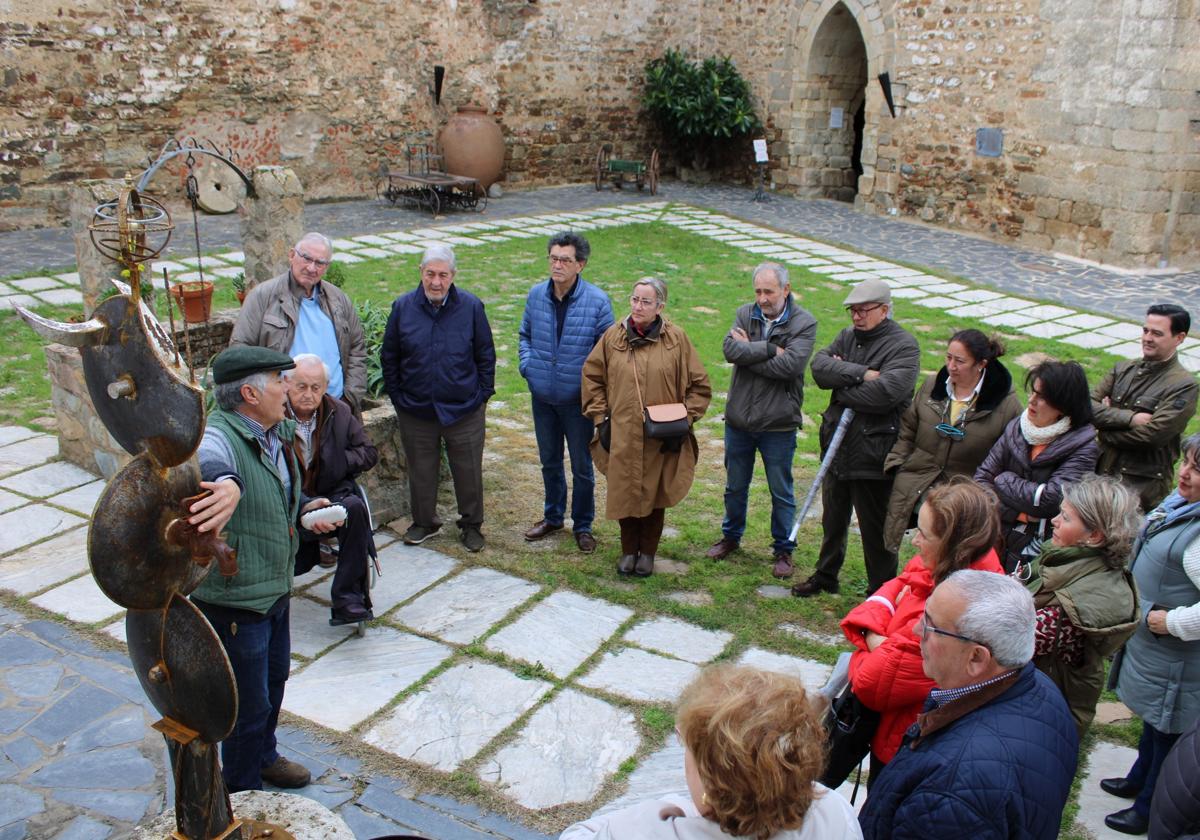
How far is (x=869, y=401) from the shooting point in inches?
188

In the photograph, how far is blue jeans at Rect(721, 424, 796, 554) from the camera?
5266 millimetres

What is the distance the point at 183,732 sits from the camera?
100 inches

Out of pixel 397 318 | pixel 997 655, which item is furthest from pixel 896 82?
pixel 997 655

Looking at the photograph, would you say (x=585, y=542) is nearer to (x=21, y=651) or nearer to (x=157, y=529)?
(x=21, y=651)

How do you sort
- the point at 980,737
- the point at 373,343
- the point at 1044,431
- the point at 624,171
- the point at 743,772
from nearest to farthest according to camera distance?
the point at 743,772
the point at 980,737
the point at 1044,431
the point at 373,343
the point at 624,171

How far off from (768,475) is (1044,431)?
1.52 metres

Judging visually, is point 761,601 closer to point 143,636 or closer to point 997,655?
point 997,655

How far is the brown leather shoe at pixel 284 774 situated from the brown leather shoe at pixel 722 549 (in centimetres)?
251

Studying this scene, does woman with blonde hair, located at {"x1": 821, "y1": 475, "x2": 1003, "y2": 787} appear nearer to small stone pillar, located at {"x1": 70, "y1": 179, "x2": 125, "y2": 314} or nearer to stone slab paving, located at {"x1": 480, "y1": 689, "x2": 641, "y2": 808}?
stone slab paving, located at {"x1": 480, "y1": 689, "x2": 641, "y2": 808}

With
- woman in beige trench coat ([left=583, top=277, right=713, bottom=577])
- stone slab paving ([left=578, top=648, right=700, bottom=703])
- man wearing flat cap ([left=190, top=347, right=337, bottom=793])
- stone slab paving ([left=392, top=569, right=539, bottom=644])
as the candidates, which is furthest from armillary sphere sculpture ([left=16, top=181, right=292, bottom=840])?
woman in beige trench coat ([left=583, top=277, right=713, bottom=577])

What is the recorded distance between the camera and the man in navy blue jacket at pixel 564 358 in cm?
539

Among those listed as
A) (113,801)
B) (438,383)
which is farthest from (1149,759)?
(113,801)

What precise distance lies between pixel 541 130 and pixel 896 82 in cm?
565

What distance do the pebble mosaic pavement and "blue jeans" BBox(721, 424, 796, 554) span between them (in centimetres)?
43
